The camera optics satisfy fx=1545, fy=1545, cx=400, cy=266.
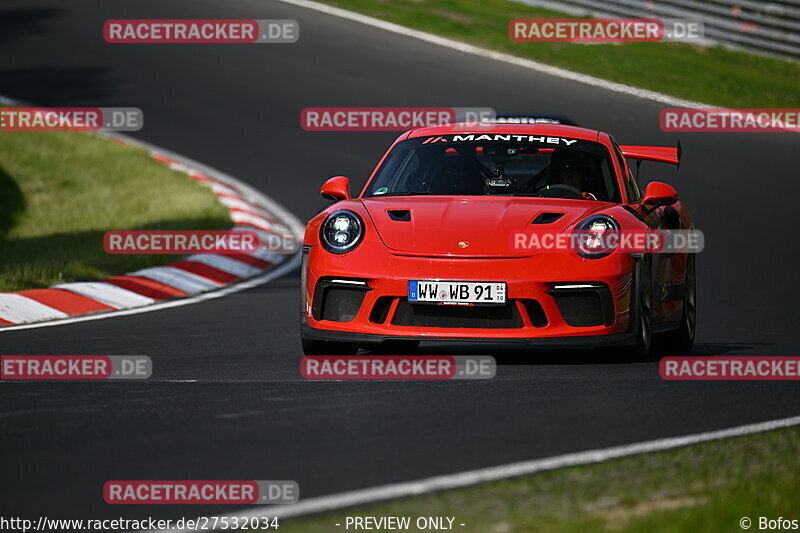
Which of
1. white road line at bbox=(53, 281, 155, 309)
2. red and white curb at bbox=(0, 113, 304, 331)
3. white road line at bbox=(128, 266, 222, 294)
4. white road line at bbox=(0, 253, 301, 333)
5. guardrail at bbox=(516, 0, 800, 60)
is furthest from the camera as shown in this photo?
guardrail at bbox=(516, 0, 800, 60)

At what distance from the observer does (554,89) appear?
2169 cm

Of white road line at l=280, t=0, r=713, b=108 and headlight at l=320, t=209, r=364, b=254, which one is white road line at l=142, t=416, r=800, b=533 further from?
white road line at l=280, t=0, r=713, b=108

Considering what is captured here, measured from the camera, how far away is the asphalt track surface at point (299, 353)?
5.49 metres

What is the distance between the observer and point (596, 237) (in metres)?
7.88

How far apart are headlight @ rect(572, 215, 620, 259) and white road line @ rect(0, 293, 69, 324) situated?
174 inches

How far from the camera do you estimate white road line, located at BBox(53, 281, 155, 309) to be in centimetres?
1155

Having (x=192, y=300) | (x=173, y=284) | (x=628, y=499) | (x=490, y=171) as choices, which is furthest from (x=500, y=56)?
(x=628, y=499)

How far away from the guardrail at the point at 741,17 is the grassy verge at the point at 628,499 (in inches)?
781

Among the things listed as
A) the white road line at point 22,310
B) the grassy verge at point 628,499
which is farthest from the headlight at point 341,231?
the white road line at point 22,310

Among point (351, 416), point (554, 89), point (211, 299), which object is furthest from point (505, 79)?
point (351, 416)

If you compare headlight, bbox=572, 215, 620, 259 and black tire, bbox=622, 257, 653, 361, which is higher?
headlight, bbox=572, 215, 620, 259

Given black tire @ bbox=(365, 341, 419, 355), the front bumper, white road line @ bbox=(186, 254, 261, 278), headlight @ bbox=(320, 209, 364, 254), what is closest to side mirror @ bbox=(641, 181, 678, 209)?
the front bumper

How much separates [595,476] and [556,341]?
257 centimetres

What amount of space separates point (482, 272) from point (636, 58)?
1687 centimetres
